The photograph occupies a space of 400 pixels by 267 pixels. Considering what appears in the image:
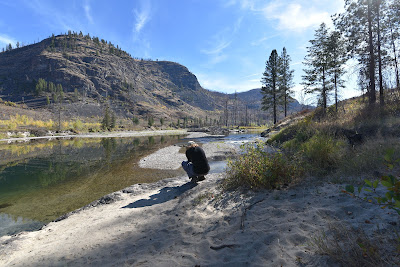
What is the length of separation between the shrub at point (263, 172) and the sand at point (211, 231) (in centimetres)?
35

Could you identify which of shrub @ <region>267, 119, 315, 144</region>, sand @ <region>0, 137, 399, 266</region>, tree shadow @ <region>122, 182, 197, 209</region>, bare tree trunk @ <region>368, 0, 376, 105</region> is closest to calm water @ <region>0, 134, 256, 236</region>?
sand @ <region>0, 137, 399, 266</region>

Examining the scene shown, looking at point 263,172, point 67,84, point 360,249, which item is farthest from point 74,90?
point 360,249

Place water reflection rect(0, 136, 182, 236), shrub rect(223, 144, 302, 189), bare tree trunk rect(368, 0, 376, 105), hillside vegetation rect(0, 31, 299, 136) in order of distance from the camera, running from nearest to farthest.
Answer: shrub rect(223, 144, 302, 189) → water reflection rect(0, 136, 182, 236) → bare tree trunk rect(368, 0, 376, 105) → hillside vegetation rect(0, 31, 299, 136)

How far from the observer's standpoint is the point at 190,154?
730cm

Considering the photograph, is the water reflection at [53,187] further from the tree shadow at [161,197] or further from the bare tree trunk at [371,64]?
the bare tree trunk at [371,64]

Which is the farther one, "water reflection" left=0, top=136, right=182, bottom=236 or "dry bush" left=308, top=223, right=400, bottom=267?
"water reflection" left=0, top=136, right=182, bottom=236

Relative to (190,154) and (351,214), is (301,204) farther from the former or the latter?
(190,154)

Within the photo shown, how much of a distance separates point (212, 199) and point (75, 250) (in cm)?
329

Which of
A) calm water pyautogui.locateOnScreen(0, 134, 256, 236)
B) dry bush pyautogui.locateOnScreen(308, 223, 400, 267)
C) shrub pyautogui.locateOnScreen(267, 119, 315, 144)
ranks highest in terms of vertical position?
shrub pyautogui.locateOnScreen(267, 119, 315, 144)

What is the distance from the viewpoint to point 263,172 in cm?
551

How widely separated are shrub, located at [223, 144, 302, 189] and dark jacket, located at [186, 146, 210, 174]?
1466 mm

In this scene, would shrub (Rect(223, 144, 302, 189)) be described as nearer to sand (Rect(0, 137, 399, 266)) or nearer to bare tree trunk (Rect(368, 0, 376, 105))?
sand (Rect(0, 137, 399, 266))

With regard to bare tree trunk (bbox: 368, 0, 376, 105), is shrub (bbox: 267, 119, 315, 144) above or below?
below

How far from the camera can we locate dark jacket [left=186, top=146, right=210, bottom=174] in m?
7.27
